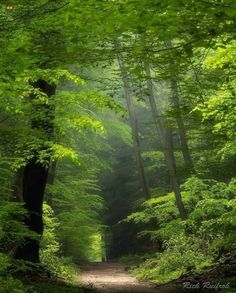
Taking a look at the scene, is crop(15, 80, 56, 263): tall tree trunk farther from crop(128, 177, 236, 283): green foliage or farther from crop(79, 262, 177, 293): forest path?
crop(128, 177, 236, 283): green foliage

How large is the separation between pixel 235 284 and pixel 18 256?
19.4 feet

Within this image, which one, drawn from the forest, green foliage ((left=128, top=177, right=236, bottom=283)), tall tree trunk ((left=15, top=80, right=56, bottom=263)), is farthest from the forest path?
tall tree trunk ((left=15, top=80, right=56, bottom=263))

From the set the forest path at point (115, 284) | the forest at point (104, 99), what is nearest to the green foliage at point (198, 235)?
the forest at point (104, 99)

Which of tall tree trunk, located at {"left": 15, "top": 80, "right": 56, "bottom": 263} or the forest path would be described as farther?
the forest path

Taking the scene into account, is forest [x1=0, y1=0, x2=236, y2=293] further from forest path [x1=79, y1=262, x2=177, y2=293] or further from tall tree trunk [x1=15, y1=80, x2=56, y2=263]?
forest path [x1=79, y1=262, x2=177, y2=293]

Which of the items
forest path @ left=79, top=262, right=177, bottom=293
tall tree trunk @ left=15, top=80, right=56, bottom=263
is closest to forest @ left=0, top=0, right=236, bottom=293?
tall tree trunk @ left=15, top=80, right=56, bottom=263

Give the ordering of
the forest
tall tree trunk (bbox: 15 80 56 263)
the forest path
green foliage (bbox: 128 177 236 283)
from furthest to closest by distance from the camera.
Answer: green foliage (bbox: 128 177 236 283), the forest path, tall tree trunk (bbox: 15 80 56 263), the forest

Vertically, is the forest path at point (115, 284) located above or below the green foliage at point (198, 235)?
below

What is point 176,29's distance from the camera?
4.43m

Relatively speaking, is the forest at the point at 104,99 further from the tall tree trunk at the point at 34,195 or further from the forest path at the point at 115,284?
the forest path at the point at 115,284

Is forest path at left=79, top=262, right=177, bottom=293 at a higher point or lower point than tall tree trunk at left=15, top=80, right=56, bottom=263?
lower

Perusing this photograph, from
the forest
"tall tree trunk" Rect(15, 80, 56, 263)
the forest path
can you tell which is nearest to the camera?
the forest

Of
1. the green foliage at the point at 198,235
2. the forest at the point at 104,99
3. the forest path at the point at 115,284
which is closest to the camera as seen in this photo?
the forest at the point at 104,99

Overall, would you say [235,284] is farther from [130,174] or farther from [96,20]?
[130,174]
